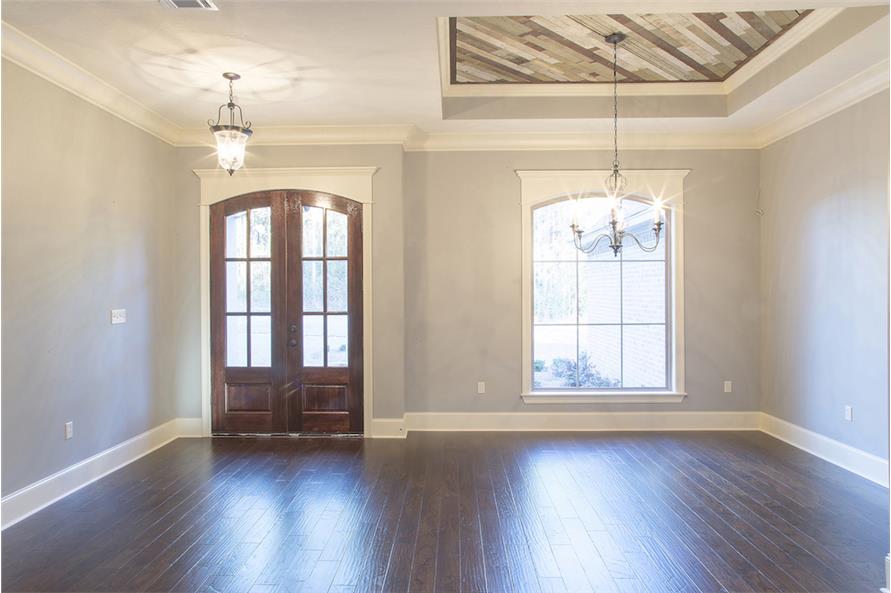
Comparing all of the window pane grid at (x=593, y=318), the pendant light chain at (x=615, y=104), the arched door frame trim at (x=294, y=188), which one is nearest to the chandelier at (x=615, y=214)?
the pendant light chain at (x=615, y=104)

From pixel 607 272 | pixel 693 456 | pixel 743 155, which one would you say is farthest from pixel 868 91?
pixel 693 456

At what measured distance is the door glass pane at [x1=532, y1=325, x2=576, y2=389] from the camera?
16.8 feet

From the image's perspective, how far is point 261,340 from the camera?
4.86 meters

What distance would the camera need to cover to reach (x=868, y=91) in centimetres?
368

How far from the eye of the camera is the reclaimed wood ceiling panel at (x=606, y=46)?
338 cm

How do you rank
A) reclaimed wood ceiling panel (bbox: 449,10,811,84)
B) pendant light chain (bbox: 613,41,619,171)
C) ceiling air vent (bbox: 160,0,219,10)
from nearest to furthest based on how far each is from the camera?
ceiling air vent (bbox: 160,0,219,10) < reclaimed wood ceiling panel (bbox: 449,10,811,84) < pendant light chain (bbox: 613,41,619,171)

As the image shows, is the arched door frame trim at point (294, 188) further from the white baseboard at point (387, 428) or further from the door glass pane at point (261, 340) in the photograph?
the door glass pane at point (261, 340)

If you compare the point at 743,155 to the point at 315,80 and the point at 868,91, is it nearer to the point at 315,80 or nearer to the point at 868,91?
the point at 868,91

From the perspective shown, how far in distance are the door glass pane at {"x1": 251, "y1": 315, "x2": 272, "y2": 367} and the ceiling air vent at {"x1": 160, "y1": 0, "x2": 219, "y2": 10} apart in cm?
281

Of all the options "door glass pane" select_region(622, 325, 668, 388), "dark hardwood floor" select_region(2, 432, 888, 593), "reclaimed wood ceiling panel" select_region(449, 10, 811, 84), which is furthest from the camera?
"door glass pane" select_region(622, 325, 668, 388)

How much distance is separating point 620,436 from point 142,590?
398 centimetres

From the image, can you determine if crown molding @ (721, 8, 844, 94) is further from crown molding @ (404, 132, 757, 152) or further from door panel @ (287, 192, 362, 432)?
door panel @ (287, 192, 362, 432)

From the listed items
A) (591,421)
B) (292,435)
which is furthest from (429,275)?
(591,421)

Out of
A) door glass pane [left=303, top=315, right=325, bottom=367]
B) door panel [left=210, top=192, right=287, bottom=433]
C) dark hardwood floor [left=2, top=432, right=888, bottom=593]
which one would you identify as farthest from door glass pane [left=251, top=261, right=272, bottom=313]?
dark hardwood floor [left=2, top=432, right=888, bottom=593]
